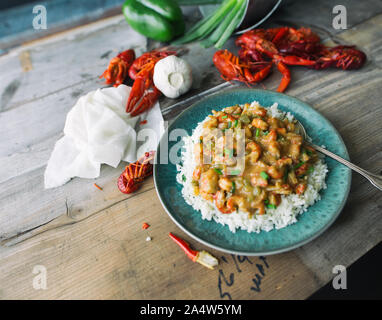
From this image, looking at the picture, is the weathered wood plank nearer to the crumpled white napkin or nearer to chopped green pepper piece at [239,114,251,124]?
the crumpled white napkin

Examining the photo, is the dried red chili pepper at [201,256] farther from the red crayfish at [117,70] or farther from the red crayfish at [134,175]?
the red crayfish at [117,70]

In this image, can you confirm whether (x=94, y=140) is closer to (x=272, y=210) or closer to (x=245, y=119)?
(x=245, y=119)

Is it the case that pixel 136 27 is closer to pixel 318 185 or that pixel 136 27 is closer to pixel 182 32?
pixel 182 32

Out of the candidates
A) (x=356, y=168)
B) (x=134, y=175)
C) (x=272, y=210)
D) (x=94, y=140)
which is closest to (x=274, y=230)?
(x=272, y=210)

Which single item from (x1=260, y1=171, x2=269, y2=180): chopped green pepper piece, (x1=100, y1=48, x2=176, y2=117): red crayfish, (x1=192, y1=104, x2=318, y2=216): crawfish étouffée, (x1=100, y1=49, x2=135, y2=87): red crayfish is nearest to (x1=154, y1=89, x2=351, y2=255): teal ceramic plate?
(x1=192, y1=104, x2=318, y2=216): crawfish étouffée

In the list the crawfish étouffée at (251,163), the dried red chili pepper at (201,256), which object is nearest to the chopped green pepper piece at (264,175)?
the crawfish étouffée at (251,163)

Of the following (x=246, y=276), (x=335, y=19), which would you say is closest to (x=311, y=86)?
(x=335, y=19)
